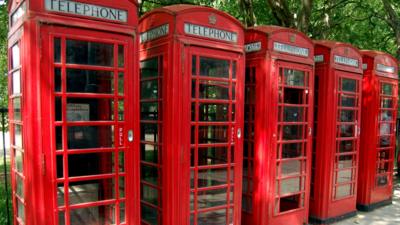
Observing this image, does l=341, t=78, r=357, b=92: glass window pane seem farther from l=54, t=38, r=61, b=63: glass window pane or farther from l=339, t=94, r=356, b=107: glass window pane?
l=54, t=38, r=61, b=63: glass window pane

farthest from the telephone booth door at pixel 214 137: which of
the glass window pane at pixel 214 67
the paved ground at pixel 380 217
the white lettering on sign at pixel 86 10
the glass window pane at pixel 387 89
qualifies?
the glass window pane at pixel 387 89

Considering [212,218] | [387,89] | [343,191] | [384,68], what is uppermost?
[384,68]

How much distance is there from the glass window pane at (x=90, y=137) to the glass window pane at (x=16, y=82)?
0.69 m

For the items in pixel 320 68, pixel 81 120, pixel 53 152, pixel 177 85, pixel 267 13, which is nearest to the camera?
pixel 53 152

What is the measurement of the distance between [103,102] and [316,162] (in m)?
3.75

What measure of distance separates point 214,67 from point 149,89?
0.86 metres

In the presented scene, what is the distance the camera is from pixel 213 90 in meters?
4.02

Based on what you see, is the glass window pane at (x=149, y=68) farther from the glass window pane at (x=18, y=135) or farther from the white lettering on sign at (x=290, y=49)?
the white lettering on sign at (x=290, y=49)

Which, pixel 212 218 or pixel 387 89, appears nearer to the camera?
pixel 212 218

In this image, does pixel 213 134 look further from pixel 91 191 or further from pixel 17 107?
pixel 17 107

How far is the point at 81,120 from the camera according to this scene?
10.6 ft

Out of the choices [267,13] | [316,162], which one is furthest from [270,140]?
[267,13]

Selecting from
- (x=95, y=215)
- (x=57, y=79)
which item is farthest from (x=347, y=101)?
(x=57, y=79)

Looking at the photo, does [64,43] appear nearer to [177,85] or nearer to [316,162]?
[177,85]
